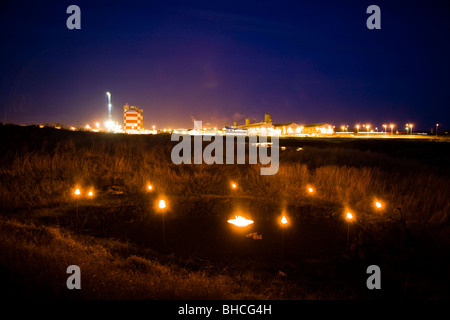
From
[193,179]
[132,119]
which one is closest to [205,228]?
[193,179]

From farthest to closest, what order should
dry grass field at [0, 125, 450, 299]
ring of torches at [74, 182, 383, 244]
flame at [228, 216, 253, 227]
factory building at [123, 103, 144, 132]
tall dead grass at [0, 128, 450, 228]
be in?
factory building at [123, 103, 144, 132] → tall dead grass at [0, 128, 450, 228] → flame at [228, 216, 253, 227] → ring of torches at [74, 182, 383, 244] → dry grass field at [0, 125, 450, 299]

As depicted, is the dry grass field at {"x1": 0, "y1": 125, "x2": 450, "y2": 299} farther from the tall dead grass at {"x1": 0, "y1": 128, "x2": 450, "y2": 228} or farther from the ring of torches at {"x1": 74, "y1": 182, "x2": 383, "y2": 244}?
the ring of torches at {"x1": 74, "y1": 182, "x2": 383, "y2": 244}

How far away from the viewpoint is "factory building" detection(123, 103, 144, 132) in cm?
1964

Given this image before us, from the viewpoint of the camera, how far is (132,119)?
838 inches

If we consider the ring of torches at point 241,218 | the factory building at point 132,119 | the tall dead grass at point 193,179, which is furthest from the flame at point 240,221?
the factory building at point 132,119

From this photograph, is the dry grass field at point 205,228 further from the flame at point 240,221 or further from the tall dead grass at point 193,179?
the flame at point 240,221

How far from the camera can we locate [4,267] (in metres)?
2.88

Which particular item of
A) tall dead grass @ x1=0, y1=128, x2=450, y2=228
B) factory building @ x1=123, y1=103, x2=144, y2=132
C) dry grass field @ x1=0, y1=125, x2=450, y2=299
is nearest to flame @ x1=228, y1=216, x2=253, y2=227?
dry grass field @ x1=0, y1=125, x2=450, y2=299

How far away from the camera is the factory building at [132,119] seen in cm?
1964

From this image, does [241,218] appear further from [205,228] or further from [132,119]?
[132,119]

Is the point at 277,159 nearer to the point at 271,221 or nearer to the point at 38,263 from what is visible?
the point at 271,221

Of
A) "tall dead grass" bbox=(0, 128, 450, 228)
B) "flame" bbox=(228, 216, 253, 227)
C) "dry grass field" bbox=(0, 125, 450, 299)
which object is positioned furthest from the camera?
"tall dead grass" bbox=(0, 128, 450, 228)
